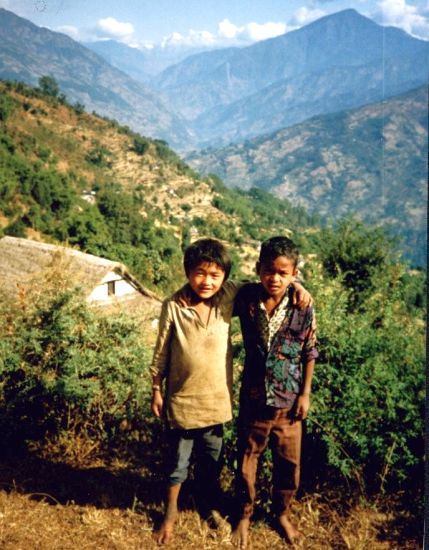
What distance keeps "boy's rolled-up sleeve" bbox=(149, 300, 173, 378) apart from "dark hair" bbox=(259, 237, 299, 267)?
58 cm

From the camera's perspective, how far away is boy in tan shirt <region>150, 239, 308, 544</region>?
220 cm

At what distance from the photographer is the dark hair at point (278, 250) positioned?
211 centimetres

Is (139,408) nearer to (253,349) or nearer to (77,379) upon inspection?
(77,379)

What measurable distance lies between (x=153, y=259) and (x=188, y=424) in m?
33.3

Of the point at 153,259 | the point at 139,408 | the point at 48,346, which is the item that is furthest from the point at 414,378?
the point at 153,259

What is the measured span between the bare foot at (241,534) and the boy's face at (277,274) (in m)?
1.36

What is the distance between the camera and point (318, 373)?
266 centimetres

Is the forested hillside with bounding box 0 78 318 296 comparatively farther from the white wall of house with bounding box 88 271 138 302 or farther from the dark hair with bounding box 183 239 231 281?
the dark hair with bounding box 183 239 231 281

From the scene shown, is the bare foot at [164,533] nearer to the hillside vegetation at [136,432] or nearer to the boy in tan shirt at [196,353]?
the hillside vegetation at [136,432]

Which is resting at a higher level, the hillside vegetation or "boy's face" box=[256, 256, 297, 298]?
"boy's face" box=[256, 256, 297, 298]

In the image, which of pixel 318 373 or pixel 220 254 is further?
pixel 318 373

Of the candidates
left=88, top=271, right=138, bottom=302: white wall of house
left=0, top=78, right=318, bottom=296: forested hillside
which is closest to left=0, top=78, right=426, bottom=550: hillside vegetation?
left=88, top=271, right=138, bottom=302: white wall of house

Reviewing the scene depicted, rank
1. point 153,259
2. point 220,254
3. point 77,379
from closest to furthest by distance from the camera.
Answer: point 220,254
point 77,379
point 153,259

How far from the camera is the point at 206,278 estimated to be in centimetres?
218
